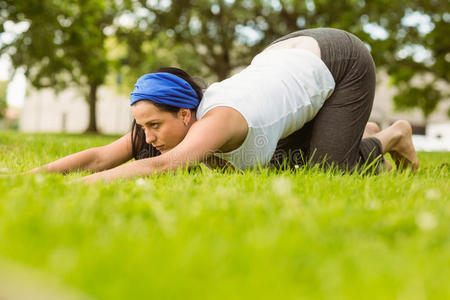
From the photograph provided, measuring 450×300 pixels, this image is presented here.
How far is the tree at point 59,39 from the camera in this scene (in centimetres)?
1200

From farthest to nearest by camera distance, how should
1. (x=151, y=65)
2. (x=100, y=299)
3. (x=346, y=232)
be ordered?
(x=151, y=65), (x=346, y=232), (x=100, y=299)

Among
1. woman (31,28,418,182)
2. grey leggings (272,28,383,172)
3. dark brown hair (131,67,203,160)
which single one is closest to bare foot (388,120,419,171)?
woman (31,28,418,182)

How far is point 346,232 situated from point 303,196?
0.58m

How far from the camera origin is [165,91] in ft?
9.83

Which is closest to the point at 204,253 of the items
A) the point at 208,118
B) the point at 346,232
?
the point at 346,232

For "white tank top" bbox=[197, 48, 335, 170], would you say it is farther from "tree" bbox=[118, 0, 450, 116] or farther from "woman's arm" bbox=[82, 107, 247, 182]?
"tree" bbox=[118, 0, 450, 116]

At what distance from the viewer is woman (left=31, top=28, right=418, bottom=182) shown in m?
2.78

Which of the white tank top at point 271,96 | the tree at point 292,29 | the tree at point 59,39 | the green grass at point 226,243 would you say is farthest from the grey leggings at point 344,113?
the tree at point 292,29

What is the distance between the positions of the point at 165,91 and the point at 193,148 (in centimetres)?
59

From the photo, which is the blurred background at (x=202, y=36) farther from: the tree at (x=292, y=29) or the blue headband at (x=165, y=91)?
the blue headband at (x=165, y=91)

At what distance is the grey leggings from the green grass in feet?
4.38

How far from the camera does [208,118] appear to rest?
9.08 ft

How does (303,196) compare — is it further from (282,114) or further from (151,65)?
(151,65)

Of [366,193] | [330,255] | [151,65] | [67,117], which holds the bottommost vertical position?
[67,117]
